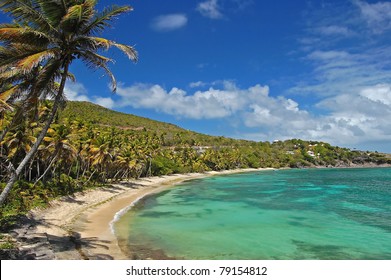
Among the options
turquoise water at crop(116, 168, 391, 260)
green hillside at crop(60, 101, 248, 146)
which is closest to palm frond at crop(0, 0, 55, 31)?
turquoise water at crop(116, 168, 391, 260)

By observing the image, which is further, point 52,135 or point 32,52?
point 52,135

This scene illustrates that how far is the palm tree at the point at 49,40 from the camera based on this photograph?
12530 mm

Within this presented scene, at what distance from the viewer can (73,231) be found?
21359mm

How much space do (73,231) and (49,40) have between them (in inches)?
502

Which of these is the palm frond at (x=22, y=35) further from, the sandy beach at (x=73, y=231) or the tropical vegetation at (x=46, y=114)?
the sandy beach at (x=73, y=231)

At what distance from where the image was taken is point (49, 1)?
12.8m

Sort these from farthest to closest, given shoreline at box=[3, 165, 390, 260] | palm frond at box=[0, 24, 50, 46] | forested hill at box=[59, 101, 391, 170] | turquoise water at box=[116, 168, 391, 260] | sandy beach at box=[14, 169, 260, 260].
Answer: forested hill at box=[59, 101, 391, 170], turquoise water at box=[116, 168, 391, 260], sandy beach at box=[14, 169, 260, 260], shoreline at box=[3, 165, 390, 260], palm frond at box=[0, 24, 50, 46]

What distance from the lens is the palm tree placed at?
12530 millimetres

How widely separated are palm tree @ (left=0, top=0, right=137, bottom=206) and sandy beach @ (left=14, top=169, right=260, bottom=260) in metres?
4.66

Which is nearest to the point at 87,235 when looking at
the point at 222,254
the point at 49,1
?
the point at 222,254

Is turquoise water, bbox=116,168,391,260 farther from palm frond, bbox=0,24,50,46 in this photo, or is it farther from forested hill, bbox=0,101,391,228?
palm frond, bbox=0,24,50,46

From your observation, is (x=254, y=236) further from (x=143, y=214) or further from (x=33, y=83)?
(x=33, y=83)

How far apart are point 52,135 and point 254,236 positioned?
839 inches
